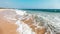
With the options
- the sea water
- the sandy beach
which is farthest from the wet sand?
the sea water

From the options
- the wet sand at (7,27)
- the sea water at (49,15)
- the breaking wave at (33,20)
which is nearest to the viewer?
the wet sand at (7,27)

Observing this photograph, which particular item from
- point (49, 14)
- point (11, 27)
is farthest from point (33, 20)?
point (49, 14)

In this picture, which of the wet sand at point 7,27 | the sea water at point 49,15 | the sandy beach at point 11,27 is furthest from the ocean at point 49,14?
the wet sand at point 7,27

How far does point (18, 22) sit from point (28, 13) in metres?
0.46

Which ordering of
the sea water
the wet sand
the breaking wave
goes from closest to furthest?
the wet sand, the breaking wave, the sea water

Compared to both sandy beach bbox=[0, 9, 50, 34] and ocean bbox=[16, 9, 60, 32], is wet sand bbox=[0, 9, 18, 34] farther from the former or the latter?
ocean bbox=[16, 9, 60, 32]

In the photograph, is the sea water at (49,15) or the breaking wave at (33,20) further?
the sea water at (49,15)

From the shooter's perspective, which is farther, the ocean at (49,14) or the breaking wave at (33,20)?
the ocean at (49,14)

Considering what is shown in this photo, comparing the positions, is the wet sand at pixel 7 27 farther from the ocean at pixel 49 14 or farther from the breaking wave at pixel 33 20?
the ocean at pixel 49 14

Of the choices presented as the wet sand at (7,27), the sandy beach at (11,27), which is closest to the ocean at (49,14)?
the sandy beach at (11,27)

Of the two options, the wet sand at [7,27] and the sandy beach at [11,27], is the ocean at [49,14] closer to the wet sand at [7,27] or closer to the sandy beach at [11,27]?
the sandy beach at [11,27]

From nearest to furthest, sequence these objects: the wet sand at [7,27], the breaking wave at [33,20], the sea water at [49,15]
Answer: the wet sand at [7,27], the breaking wave at [33,20], the sea water at [49,15]

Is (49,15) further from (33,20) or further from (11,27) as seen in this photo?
(11,27)

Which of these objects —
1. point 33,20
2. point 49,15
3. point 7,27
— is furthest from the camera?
point 49,15
